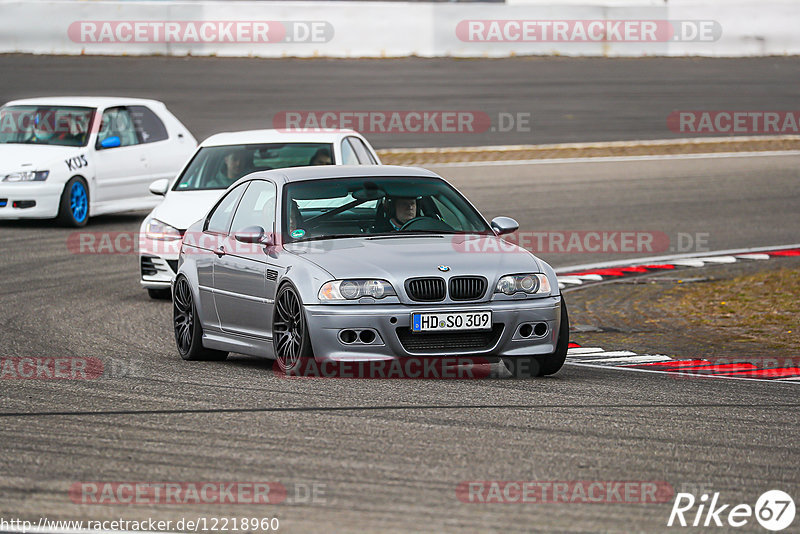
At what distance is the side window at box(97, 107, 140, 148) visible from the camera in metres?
19.9

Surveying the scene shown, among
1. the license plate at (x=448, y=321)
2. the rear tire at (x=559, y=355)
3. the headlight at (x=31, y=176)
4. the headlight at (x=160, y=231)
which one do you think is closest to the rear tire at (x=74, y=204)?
the headlight at (x=31, y=176)

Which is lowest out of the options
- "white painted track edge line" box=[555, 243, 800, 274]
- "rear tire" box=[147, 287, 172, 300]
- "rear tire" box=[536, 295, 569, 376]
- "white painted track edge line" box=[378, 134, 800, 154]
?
"white painted track edge line" box=[555, 243, 800, 274]

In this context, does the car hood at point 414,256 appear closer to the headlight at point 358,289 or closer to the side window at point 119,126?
the headlight at point 358,289

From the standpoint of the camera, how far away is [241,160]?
1473cm

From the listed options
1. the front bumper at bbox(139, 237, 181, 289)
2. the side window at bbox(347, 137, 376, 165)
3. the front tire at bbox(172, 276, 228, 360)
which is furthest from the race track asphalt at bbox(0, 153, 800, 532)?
the side window at bbox(347, 137, 376, 165)

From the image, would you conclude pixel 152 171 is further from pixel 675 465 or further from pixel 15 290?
pixel 675 465

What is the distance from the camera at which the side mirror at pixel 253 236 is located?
386 inches

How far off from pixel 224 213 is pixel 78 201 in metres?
9.03

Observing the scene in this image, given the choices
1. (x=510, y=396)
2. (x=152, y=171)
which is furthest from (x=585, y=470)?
(x=152, y=171)

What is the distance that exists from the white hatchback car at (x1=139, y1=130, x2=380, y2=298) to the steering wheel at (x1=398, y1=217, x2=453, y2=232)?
4.30 metres

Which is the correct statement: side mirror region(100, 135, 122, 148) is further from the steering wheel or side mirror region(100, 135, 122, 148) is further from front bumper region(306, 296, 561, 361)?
front bumper region(306, 296, 561, 361)

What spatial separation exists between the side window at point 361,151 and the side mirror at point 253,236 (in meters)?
5.32

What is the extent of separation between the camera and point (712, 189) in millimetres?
23734

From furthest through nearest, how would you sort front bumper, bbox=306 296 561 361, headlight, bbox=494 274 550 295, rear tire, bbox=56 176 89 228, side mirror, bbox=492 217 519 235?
rear tire, bbox=56 176 89 228 → side mirror, bbox=492 217 519 235 → headlight, bbox=494 274 550 295 → front bumper, bbox=306 296 561 361
